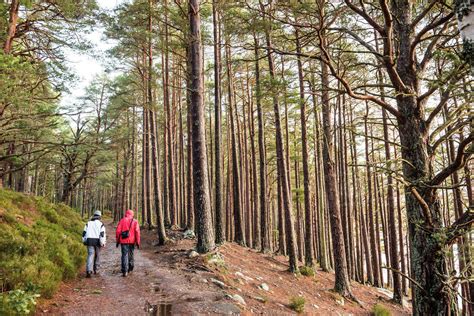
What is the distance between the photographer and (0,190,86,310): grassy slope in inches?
215

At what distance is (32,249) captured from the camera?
22.1 feet

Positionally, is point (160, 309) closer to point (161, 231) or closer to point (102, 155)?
point (161, 231)

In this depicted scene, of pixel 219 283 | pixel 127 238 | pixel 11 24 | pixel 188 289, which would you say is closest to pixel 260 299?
pixel 219 283

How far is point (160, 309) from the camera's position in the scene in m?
5.46

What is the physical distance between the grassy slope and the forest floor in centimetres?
43

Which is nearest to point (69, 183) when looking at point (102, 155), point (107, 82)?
point (102, 155)

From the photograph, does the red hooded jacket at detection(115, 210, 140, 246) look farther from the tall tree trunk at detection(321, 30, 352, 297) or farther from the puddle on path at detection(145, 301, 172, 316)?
the tall tree trunk at detection(321, 30, 352, 297)

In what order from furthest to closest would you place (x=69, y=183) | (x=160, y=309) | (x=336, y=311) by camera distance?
(x=69, y=183)
(x=336, y=311)
(x=160, y=309)

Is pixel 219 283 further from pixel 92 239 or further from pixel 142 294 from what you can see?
pixel 92 239

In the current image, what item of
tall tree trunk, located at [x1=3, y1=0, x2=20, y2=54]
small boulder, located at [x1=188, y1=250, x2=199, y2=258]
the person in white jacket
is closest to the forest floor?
small boulder, located at [x1=188, y1=250, x2=199, y2=258]

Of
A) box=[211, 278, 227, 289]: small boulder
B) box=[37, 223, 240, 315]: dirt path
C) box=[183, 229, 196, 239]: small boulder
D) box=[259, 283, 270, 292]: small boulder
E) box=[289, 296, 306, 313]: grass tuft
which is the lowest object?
box=[289, 296, 306, 313]: grass tuft

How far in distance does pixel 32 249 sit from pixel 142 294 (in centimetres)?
286

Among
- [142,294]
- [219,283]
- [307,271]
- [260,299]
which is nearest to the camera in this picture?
[142,294]

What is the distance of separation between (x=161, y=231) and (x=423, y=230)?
10368mm
